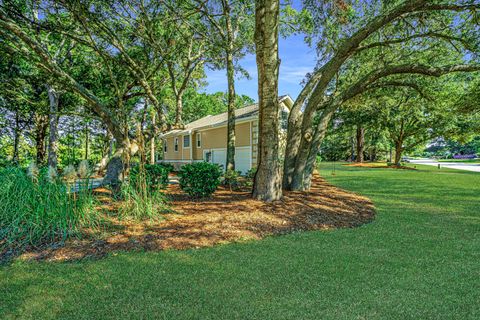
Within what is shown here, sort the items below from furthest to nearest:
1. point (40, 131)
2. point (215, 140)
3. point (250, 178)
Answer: point (40, 131) < point (215, 140) < point (250, 178)

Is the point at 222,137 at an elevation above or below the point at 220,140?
above

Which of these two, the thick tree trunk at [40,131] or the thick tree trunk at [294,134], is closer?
the thick tree trunk at [294,134]

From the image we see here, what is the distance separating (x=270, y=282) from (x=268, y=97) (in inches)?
191

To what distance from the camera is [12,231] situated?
450 cm

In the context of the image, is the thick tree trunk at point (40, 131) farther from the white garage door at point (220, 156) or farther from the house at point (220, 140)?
the white garage door at point (220, 156)

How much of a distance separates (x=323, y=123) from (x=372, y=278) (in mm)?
6607

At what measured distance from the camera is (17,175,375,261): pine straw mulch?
4.30 metres

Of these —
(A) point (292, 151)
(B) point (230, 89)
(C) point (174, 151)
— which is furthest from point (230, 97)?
(C) point (174, 151)

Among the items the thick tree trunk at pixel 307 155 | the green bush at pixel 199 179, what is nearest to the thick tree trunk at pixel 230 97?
the thick tree trunk at pixel 307 155

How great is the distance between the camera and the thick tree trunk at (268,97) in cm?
667

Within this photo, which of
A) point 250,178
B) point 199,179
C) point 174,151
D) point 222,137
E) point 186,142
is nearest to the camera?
point 199,179

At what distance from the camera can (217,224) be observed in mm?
5398

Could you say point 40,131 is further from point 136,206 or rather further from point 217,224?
point 217,224

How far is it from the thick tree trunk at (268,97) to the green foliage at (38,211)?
13.4 feet
